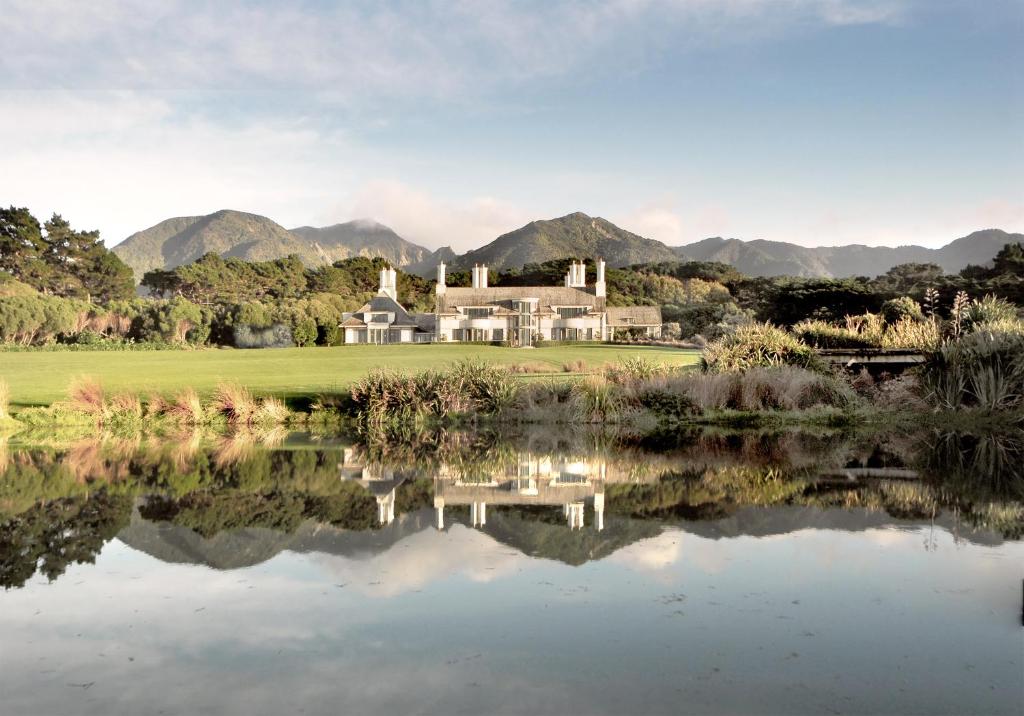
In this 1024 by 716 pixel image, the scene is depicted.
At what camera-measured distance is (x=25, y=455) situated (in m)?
13.8

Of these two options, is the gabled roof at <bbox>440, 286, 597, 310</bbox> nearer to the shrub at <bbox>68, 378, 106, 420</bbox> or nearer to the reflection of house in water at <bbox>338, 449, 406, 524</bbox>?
the shrub at <bbox>68, 378, 106, 420</bbox>

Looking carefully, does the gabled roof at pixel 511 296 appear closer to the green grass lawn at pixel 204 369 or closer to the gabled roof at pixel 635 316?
the gabled roof at pixel 635 316

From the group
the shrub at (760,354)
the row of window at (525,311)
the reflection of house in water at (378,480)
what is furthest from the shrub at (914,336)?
the row of window at (525,311)

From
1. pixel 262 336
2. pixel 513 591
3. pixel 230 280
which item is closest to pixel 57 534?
pixel 513 591

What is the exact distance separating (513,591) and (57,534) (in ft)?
16.0

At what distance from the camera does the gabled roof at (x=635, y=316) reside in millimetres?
75731

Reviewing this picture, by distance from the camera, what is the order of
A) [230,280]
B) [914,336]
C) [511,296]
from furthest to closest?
[230,280]
[511,296]
[914,336]

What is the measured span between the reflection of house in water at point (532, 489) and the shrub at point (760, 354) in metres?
9.03

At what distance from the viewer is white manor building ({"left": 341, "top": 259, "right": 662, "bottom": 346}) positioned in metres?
72.7

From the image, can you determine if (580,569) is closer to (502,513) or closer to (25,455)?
(502,513)

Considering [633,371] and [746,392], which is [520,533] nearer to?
[746,392]

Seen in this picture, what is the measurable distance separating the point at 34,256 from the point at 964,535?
9643 cm

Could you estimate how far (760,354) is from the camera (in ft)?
68.5

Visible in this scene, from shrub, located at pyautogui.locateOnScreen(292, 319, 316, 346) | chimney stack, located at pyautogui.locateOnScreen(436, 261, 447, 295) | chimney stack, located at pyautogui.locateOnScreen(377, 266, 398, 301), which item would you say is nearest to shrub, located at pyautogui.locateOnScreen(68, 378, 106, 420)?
shrub, located at pyautogui.locateOnScreen(292, 319, 316, 346)
